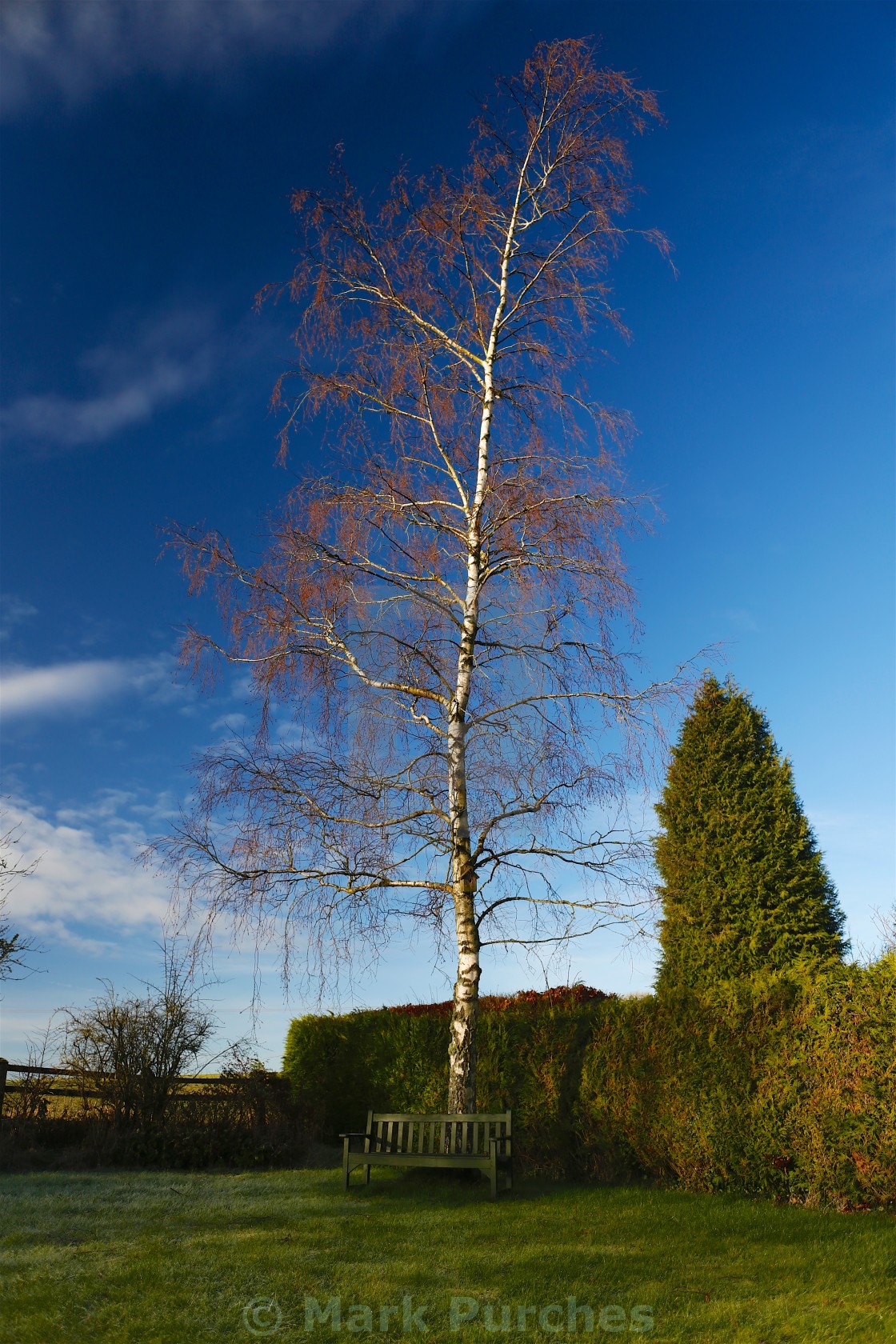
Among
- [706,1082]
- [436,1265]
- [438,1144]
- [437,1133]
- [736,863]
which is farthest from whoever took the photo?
[736,863]

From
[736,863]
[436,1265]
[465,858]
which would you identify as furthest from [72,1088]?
[736,863]

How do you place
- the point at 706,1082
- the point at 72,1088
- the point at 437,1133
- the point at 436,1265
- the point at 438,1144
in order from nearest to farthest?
the point at 436,1265
the point at 706,1082
the point at 438,1144
the point at 437,1133
the point at 72,1088

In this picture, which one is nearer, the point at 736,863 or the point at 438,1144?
the point at 438,1144

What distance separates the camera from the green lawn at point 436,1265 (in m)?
4.50

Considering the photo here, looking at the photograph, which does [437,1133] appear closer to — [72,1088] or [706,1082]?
[706,1082]

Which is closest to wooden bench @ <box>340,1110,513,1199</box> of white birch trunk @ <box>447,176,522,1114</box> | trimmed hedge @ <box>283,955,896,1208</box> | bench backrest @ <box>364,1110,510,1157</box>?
bench backrest @ <box>364,1110,510,1157</box>

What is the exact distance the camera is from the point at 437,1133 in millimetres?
8688

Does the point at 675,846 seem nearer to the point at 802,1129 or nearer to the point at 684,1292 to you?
the point at 802,1129

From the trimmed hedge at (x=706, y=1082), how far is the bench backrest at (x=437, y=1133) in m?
0.96

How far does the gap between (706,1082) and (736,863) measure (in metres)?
3.01

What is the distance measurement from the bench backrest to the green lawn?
465 mm

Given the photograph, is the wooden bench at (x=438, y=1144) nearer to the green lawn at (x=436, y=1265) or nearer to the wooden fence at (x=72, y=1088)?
the green lawn at (x=436, y=1265)

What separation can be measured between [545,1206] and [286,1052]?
6120 mm

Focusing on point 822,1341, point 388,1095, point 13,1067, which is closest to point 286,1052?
point 388,1095
